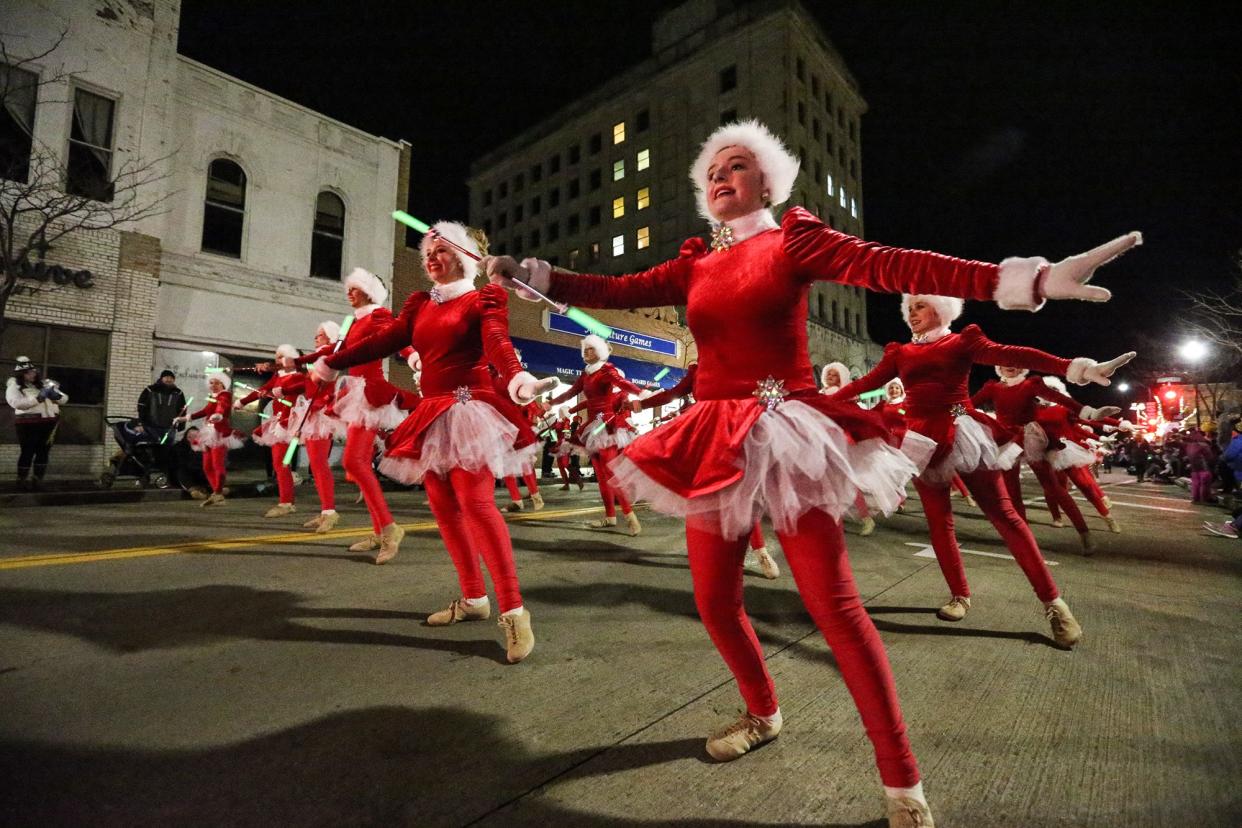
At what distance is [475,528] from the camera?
10.6 ft

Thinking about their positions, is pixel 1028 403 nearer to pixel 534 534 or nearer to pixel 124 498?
pixel 534 534

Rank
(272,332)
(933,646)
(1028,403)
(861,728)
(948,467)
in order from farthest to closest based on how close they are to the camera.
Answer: (272,332) → (1028,403) → (948,467) → (933,646) → (861,728)

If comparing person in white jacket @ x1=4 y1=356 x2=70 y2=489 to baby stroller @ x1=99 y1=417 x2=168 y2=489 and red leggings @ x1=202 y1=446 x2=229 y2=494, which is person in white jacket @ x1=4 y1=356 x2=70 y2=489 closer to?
baby stroller @ x1=99 y1=417 x2=168 y2=489

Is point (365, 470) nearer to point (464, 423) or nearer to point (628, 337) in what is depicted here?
point (464, 423)

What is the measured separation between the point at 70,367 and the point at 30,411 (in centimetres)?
300

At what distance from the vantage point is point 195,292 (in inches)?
552

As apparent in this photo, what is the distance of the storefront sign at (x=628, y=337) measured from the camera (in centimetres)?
2102

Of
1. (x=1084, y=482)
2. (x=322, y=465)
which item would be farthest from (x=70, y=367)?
(x=1084, y=482)

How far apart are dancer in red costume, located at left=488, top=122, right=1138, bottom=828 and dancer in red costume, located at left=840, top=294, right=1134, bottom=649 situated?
5.57ft

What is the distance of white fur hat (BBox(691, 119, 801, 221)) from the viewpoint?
7.53ft

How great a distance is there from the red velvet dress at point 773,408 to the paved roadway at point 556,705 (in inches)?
36.7

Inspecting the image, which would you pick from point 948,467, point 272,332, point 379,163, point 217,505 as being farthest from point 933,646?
point 379,163

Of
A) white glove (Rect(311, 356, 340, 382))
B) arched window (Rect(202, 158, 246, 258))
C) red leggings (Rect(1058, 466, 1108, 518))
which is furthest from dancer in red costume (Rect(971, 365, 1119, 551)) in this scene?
arched window (Rect(202, 158, 246, 258))

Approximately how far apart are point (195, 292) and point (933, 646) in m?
16.6
